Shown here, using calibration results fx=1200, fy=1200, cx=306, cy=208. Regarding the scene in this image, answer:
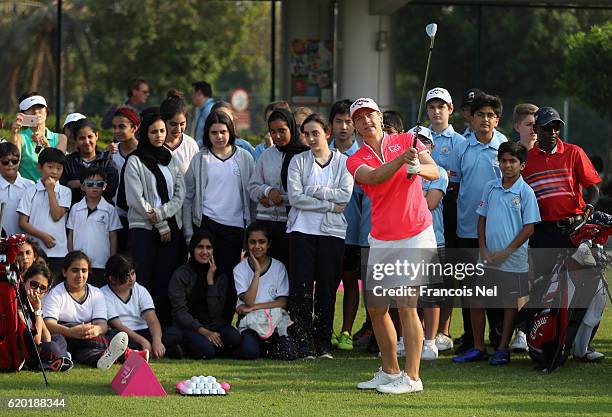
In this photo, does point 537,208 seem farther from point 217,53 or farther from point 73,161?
point 217,53

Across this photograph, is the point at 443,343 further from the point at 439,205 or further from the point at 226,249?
the point at 226,249

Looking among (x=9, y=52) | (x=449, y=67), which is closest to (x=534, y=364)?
(x=449, y=67)

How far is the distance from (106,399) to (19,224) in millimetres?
2543

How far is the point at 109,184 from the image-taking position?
9.58m

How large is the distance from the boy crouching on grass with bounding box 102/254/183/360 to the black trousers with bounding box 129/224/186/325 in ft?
0.93

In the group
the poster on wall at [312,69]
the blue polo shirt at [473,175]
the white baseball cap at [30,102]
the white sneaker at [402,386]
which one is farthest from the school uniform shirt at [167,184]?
the poster on wall at [312,69]

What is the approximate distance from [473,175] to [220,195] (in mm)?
1982

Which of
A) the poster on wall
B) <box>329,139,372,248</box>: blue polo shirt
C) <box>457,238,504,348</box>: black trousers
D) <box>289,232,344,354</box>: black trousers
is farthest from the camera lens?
the poster on wall

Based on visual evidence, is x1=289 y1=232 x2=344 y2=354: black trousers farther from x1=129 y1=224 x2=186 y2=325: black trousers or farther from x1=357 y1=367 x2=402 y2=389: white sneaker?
x1=357 y1=367 x2=402 y2=389: white sneaker

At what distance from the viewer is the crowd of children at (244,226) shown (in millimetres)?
8828

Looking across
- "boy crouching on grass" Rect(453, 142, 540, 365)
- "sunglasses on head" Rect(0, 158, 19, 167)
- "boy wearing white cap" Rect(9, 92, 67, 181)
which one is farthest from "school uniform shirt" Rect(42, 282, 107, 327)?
"boy crouching on grass" Rect(453, 142, 540, 365)

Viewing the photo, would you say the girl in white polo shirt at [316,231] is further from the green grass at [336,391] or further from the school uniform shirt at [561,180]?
the school uniform shirt at [561,180]

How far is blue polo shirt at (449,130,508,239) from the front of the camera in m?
9.26

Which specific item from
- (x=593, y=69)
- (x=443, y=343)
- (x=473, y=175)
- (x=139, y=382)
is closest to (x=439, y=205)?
(x=473, y=175)
